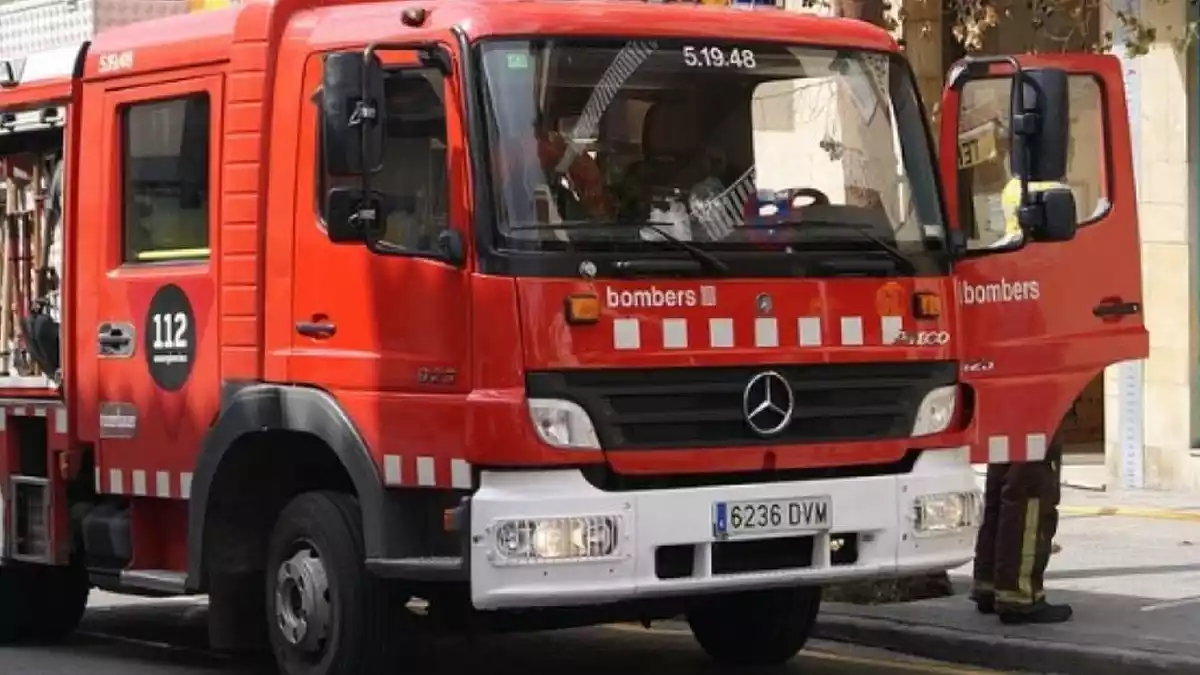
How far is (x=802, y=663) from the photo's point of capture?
10.7 m

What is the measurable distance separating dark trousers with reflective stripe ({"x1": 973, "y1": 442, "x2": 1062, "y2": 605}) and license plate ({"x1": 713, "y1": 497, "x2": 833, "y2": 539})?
2.00m

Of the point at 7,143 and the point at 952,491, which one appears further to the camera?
the point at 7,143

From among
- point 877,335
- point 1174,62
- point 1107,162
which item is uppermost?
point 1174,62

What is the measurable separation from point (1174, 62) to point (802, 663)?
283 inches

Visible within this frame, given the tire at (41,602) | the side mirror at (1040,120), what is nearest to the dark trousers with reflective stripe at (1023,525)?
the side mirror at (1040,120)

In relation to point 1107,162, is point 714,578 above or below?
below

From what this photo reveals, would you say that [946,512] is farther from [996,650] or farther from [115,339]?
[115,339]

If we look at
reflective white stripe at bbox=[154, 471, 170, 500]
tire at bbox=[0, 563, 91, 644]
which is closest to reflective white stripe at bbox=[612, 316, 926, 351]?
reflective white stripe at bbox=[154, 471, 170, 500]

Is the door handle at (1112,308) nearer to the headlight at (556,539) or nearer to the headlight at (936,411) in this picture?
the headlight at (936,411)

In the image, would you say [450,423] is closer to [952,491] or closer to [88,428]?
[952,491]

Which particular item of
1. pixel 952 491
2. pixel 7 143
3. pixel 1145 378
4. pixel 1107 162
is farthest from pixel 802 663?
pixel 1145 378

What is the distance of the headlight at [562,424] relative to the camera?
847 cm

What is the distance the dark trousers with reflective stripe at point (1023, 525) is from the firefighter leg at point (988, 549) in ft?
0.05

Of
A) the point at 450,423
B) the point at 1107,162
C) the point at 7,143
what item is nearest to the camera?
the point at 450,423
